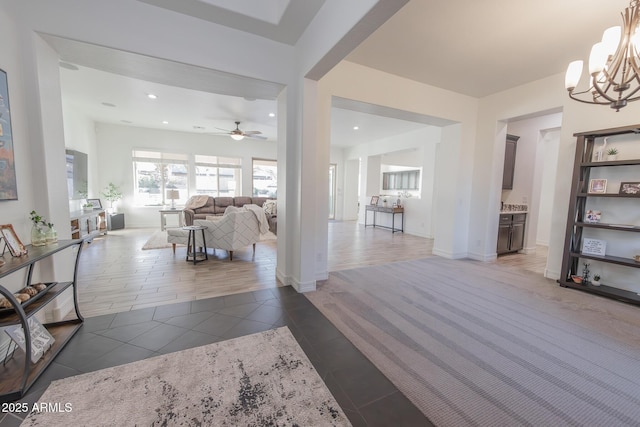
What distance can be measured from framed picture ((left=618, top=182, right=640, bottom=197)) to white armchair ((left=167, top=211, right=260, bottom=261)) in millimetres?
5077

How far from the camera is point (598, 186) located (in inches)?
118

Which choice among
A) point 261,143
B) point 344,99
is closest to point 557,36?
point 344,99

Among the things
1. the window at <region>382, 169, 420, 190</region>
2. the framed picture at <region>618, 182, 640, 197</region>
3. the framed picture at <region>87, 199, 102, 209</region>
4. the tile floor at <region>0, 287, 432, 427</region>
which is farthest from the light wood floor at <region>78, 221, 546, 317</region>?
the window at <region>382, 169, 420, 190</region>

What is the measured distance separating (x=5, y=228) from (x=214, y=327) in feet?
5.27

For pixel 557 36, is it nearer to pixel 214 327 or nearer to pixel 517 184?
pixel 517 184

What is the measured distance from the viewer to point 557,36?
258 centimetres

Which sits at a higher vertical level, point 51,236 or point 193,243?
point 51,236

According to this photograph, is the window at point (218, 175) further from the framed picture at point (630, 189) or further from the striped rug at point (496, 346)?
the framed picture at point (630, 189)

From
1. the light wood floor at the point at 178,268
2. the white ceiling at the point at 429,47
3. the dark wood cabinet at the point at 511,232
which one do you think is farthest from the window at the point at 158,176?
the dark wood cabinet at the point at 511,232

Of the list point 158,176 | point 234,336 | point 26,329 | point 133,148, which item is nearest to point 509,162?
point 234,336

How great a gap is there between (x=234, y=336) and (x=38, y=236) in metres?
1.74

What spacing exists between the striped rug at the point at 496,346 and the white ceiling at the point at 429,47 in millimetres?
2749

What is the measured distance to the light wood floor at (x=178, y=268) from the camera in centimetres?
271

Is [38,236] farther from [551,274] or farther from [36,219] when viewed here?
[551,274]
